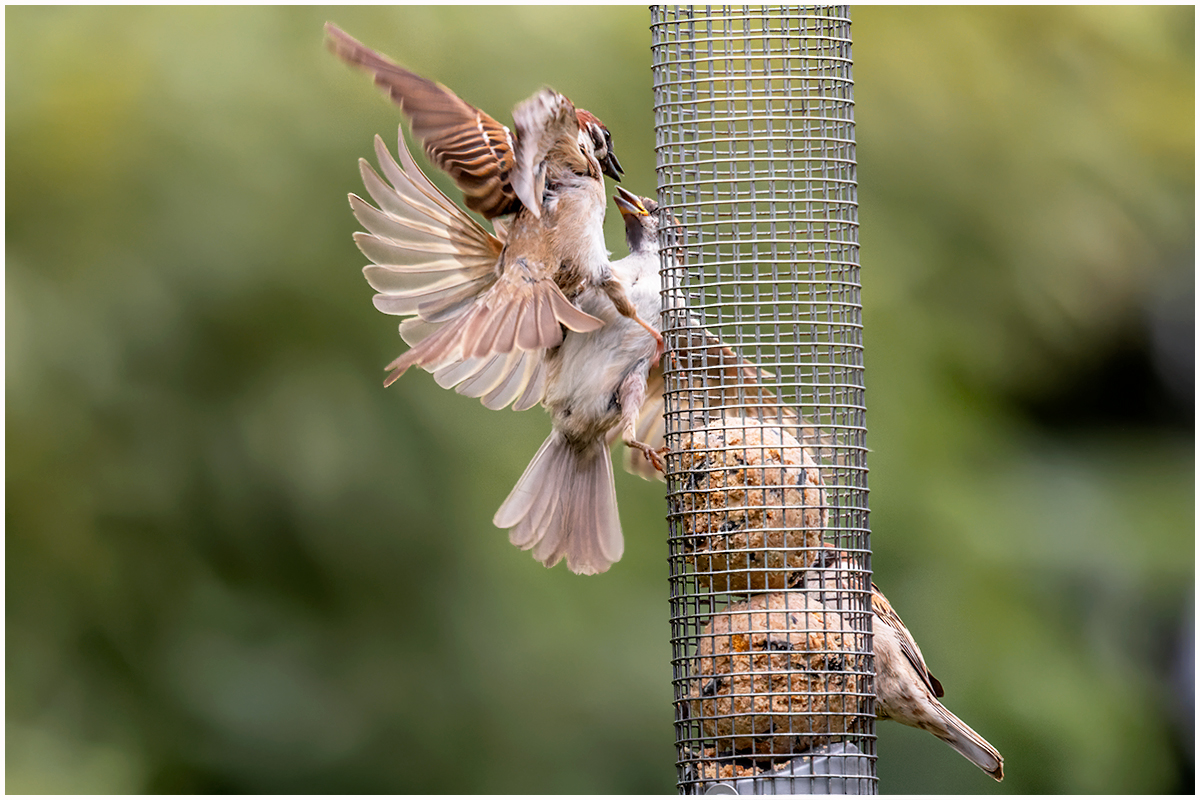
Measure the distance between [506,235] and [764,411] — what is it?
1.18 meters

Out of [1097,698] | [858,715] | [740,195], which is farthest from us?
[1097,698]

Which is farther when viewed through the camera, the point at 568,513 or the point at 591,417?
the point at 568,513

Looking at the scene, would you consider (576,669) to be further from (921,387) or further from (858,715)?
(858,715)

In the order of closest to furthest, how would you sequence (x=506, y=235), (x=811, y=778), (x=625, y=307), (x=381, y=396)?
1. (x=811, y=778)
2. (x=625, y=307)
3. (x=506, y=235)
4. (x=381, y=396)

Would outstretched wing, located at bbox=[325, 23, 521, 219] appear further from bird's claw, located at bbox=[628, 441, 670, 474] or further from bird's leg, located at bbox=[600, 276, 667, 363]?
bird's claw, located at bbox=[628, 441, 670, 474]

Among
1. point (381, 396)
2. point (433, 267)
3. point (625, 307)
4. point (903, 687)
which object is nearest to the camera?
point (903, 687)

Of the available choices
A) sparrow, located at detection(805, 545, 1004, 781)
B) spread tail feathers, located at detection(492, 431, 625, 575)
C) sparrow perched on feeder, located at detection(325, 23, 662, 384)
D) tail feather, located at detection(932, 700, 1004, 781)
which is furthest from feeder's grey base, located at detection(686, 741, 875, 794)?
sparrow perched on feeder, located at detection(325, 23, 662, 384)

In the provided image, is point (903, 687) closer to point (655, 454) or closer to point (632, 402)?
point (655, 454)

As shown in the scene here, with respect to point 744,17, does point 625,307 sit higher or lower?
lower

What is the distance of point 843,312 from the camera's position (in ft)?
17.3

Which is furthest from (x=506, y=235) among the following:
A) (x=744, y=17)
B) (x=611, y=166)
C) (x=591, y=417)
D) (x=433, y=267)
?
(x=744, y=17)

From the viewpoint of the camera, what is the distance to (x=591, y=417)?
227 inches

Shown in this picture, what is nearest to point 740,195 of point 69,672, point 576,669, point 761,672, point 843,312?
point 843,312

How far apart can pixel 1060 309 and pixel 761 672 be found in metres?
3.79
